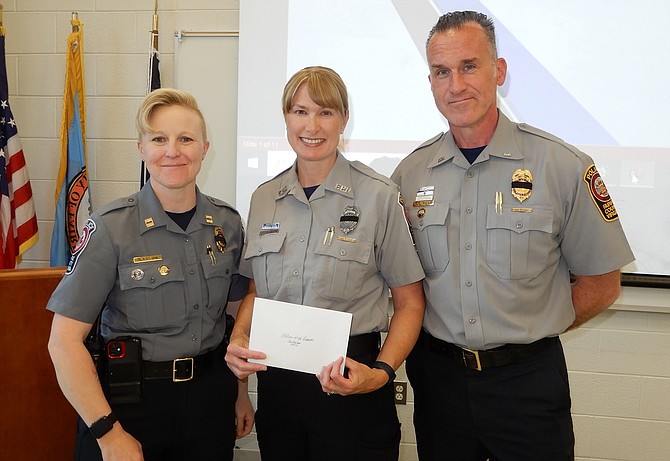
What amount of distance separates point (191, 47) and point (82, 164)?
0.87 metres

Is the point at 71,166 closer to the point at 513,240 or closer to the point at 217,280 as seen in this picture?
the point at 217,280

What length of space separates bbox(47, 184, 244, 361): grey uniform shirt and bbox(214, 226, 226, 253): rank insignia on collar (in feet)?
0.08

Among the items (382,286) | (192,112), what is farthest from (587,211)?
(192,112)

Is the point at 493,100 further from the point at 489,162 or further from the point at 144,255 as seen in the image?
the point at 144,255

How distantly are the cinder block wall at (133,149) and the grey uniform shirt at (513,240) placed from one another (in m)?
1.32

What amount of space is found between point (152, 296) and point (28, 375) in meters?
1.03

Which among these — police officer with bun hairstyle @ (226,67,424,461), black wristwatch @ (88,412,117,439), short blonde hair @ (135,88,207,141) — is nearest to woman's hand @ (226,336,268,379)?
police officer with bun hairstyle @ (226,67,424,461)

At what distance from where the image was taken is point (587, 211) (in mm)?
1634

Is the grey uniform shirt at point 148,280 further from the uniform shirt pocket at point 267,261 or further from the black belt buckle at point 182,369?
the uniform shirt pocket at point 267,261

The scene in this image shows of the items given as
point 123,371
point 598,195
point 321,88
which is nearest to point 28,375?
point 123,371

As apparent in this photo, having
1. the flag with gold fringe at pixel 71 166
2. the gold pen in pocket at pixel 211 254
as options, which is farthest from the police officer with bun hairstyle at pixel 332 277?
the flag with gold fringe at pixel 71 166

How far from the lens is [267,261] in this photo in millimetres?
1677

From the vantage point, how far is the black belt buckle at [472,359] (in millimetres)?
1624

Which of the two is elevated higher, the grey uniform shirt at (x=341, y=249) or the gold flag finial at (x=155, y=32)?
the gold flag finial at (x=155, y=32)
